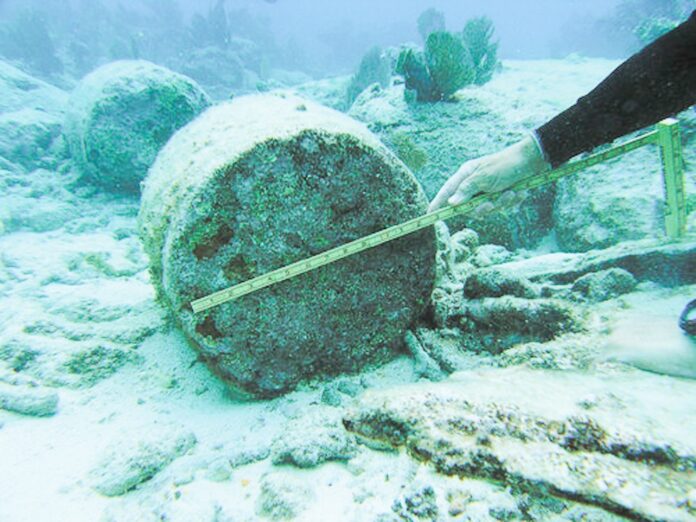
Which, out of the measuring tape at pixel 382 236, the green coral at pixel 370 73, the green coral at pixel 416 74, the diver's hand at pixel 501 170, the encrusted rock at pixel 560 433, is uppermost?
the green coral at pixel 370 73

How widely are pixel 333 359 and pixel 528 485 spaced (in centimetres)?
150

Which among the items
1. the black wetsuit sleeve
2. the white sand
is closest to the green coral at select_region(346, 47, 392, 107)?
the white sand

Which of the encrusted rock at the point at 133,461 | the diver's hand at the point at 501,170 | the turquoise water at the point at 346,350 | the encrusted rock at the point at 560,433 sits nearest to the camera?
the encrusted rock at the point at 560,433

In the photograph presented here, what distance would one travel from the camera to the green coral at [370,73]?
38.4 ft

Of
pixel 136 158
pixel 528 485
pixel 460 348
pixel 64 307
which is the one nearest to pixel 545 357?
pixel 460 348

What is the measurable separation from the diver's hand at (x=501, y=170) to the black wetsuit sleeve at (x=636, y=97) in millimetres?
111

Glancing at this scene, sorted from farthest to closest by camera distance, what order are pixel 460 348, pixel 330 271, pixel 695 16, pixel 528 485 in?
pixel 460 348, pixel 330 271, pixel 695 16, pixel 528 485

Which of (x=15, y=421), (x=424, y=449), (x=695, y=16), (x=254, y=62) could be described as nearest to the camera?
(x=424, y=449)

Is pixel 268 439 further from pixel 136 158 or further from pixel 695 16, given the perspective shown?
pixel 136 158

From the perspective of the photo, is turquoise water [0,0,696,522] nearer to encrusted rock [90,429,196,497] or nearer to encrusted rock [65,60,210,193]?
encrusted rock [90,429,196,497]

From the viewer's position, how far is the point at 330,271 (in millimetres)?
2277

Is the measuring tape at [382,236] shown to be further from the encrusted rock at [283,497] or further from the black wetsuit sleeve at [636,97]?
the encrusted rock at [283,497]

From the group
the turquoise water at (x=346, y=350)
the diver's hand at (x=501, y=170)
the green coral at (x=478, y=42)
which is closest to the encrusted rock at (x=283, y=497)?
the turquoise water at (x=346, y=350)

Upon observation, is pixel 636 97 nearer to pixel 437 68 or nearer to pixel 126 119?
pixel 437 68
